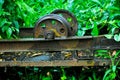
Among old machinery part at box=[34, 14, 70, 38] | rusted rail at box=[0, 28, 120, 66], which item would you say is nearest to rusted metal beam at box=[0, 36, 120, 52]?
rusted rail at box=[0, 28, 120, 66]

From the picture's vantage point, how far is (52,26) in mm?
5027

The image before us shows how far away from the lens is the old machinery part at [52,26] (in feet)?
16.2

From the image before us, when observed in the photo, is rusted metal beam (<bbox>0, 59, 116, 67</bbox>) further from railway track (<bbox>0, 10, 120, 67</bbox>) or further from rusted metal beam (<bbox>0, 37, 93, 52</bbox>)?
rusted metal beam (<bbox>0, 37, 93, 52</bbox>)

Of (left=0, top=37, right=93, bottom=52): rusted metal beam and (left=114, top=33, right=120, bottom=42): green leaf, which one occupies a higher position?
(left=114, top=33, right=120, bottom=42): green leaf

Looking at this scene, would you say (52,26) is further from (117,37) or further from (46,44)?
(117,37)

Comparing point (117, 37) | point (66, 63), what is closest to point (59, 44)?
point (66, 63)

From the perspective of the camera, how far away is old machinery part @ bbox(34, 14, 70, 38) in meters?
4.93

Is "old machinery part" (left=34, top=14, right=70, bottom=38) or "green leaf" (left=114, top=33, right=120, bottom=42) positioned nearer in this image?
"green leaf" (left=114, top=33, right=120, bottom=42)

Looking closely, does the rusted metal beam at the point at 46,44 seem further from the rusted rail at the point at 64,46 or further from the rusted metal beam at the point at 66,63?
the rusted metal beam at the point at 66,63

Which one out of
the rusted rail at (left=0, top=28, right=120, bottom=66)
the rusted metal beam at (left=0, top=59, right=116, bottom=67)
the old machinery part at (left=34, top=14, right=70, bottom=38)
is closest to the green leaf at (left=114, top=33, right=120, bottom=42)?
the rusted rail at (left=0, top=28, right=120, bottom=66)

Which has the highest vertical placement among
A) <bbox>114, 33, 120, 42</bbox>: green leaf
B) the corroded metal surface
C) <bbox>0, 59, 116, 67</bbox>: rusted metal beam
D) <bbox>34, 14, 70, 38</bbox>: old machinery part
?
<bbox>34, 14, 70, 38</bbox>: old machinery part

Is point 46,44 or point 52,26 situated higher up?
point 52,26

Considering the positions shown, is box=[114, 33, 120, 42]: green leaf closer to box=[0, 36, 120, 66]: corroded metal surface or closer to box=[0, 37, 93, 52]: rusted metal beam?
box=[0, 36, 120, 66]: corroded metal surface

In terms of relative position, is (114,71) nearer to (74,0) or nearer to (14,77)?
(14,77)
